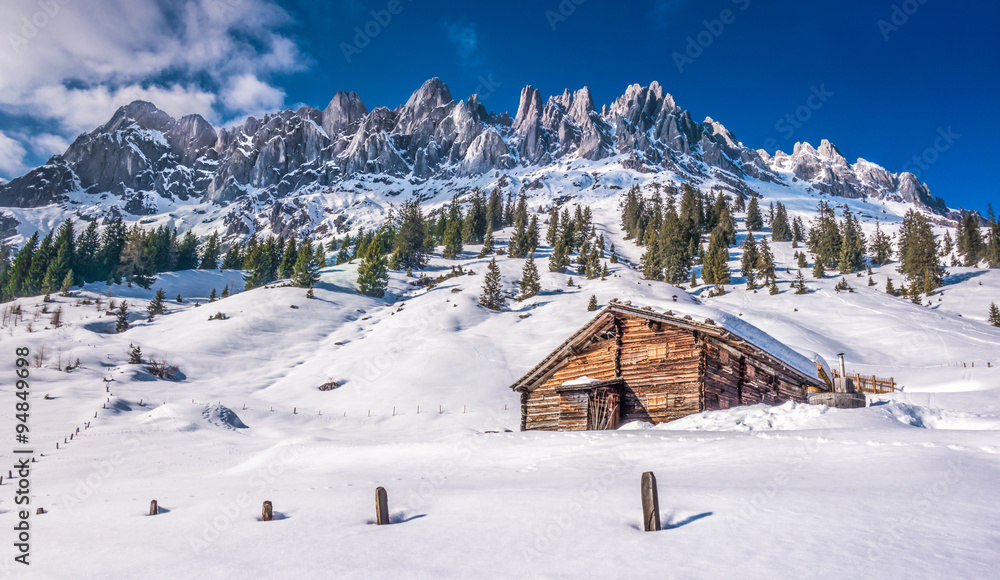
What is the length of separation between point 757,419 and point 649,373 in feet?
17.8

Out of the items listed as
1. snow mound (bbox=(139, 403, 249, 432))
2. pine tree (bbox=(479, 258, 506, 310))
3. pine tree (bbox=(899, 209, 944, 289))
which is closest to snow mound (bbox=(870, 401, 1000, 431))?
snow mound (bbox=(139, 403, 249, 432))

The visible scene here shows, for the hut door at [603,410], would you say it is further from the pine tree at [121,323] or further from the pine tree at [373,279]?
the pine tree at [373,279]

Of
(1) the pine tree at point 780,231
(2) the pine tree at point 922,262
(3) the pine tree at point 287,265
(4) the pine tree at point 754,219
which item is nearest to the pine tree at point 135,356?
(3) the pine tree at point 287,265

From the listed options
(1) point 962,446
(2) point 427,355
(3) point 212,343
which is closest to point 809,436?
(1) point 962,446

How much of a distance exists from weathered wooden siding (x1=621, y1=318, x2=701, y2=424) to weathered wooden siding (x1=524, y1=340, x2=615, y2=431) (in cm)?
86

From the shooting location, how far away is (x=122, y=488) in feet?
43.0

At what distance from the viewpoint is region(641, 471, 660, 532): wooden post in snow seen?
18.1ft

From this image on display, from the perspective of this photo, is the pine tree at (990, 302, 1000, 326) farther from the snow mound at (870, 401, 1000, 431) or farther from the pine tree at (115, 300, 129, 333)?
the pine tree at (115, 300, 129, 333)

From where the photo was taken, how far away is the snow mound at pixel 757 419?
42.2 ft

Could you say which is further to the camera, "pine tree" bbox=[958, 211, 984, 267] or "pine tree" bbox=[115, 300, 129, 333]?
"pine tree" bbox=[958, 211, 984, 267]

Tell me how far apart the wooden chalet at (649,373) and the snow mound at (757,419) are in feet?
8.30

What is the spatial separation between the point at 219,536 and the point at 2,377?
39.3 m

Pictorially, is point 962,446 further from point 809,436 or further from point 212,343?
point 212,343

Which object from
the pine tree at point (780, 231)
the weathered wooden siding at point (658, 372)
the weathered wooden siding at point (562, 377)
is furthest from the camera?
the pine tree at point (780, 231)
